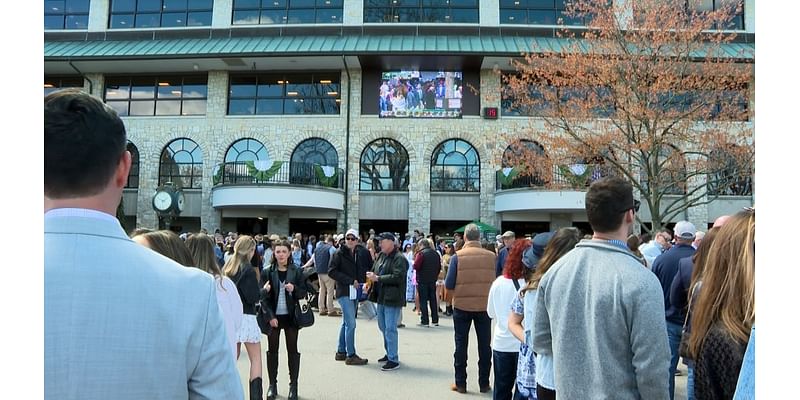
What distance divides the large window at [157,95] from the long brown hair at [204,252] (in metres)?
25.7

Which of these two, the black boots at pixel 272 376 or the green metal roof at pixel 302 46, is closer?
the black boots at pixel 272 376

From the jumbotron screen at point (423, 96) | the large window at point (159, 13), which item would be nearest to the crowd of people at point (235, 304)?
the jumbotron screen at point (423, 96)

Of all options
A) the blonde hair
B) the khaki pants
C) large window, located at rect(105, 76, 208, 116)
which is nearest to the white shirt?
the blonde hair

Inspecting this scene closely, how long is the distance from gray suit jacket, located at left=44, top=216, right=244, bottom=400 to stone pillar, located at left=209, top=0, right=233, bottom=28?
30.7 metres

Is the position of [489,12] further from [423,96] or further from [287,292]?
[287,292]

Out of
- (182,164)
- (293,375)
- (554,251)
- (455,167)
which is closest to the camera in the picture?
(554,251)

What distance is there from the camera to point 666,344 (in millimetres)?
2504

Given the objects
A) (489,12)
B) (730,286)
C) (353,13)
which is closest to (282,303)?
(730,286)

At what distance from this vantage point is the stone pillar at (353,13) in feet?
92.8

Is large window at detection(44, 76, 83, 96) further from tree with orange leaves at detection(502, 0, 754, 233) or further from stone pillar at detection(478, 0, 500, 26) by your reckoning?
tree with orange leaves at detection(502, 0, 754, 233)

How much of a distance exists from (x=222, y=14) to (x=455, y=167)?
16.2 meters

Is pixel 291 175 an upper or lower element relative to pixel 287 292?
upper

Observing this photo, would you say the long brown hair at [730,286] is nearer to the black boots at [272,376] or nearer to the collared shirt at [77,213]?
the collared shirt at [77,213]

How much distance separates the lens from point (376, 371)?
7.32m
